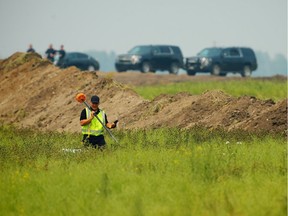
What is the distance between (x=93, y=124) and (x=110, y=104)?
41.9 feet

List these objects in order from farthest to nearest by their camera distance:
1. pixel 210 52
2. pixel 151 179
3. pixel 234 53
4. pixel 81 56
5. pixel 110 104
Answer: pixel 81 56
pixel 234 53
pixel 210 52
pixel 110 104
pixel 151 179

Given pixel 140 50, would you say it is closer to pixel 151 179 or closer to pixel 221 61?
pixel 221 61

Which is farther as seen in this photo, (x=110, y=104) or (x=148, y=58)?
(x=148, y=58)

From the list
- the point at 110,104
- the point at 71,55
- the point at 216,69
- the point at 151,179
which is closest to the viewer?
the point at 151,179

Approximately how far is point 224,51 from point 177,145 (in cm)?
3469

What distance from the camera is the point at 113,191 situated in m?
15.8

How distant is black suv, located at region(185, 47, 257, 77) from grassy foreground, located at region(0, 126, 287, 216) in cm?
3278

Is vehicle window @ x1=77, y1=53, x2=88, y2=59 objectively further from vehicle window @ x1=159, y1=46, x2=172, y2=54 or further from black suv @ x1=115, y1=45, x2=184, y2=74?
vehicle window @ x1=159, y1=46, x2=172, y2=54

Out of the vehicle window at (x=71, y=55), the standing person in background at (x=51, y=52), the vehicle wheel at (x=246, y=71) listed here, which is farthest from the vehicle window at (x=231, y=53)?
the vehicle window at (x=71, y=55)

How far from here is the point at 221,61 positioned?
5547cm

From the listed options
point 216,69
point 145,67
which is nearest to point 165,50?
point 145,67

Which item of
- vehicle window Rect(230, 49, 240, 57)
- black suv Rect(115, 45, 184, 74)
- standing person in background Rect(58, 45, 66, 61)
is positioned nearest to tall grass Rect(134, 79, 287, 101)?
black suv Rect(115, 45, 184, 74)

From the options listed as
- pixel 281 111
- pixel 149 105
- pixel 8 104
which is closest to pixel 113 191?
pixel 281 111

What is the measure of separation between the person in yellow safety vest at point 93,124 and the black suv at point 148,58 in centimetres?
3301
